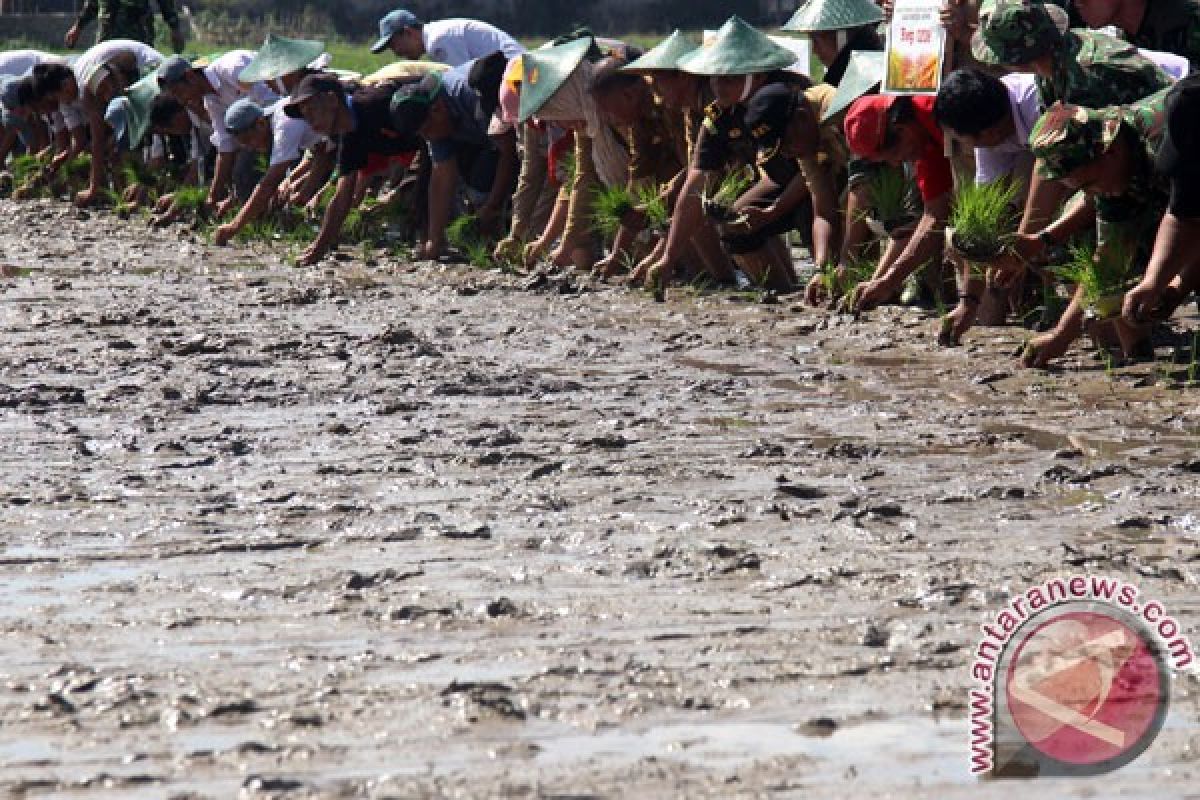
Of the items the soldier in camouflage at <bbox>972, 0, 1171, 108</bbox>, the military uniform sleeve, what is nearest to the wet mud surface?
the soldier in camouflage at <bbox>972, 0, 1171, 108</bbox>

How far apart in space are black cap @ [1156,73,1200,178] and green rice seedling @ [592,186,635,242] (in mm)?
3203

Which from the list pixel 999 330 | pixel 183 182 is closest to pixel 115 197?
pixel 183 182

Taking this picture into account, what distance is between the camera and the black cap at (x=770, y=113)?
7.61 m

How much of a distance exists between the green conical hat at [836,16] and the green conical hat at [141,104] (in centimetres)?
553

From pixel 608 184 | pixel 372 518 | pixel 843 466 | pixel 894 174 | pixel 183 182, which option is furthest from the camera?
pixel 183 182

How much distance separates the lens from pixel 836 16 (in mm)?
8234

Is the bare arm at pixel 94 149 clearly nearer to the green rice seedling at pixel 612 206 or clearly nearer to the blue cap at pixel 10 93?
the blue cap at pixel 10 93

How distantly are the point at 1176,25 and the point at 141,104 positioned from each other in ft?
26.1

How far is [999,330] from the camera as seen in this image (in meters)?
Result: 6.89

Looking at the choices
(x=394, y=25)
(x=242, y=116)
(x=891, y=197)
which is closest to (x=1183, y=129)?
(x=891, y=197)

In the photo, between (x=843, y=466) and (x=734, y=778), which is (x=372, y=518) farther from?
(x=734, y=778)

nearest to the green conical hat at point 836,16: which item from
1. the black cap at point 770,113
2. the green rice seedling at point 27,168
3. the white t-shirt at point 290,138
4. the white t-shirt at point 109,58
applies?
the black cap at point 770,113

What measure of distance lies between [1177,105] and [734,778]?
126 inches

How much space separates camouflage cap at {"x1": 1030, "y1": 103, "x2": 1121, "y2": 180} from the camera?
5.71 meters
